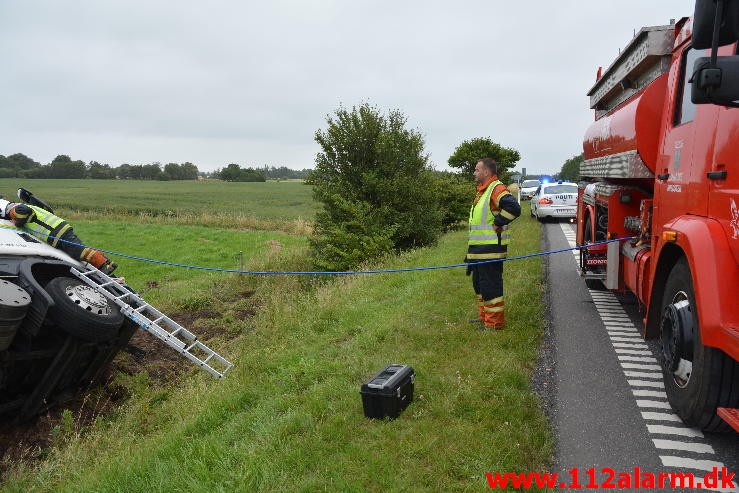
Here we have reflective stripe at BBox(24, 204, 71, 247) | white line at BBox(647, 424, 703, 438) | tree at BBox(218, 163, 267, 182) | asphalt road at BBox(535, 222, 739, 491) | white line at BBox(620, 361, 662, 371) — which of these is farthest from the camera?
tree at BBox(218, 163, 267, 182)

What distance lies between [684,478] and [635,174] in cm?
314

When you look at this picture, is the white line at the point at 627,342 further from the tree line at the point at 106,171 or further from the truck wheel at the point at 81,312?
the tree line at the point at 106,171

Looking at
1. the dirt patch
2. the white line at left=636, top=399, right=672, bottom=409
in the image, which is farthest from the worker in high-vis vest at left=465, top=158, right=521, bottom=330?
the dirt patch

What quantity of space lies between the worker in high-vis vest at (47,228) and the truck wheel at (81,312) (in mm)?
1060

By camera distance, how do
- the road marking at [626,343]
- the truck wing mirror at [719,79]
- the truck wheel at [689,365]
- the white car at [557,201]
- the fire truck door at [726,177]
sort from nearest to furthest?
the truck wing mirror at [719,79]
the fire truck door at [726,177]
the truck wheel at [689,365]
the road marking at [626,343]
the white car at [557,201]

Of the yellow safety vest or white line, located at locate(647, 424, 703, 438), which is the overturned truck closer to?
the yellow safety vest

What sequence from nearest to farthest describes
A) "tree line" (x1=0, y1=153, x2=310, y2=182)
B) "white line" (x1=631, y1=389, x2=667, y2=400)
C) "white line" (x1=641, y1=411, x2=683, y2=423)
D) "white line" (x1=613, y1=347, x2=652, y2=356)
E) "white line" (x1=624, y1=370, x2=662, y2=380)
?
1. "white line" (x1=641, y1=411, x2=683, y2=423)
2. "white line" (x1=631, y1=389, x2=667, y2=400)
3. "white line" (x1=624, y1=370, x2=662, y2=380)
4. "white line" (x1=613, y1=347, x2=652, y2=356)
5. "tree line" (x1=0, y1=153, x2=310, y2=182)

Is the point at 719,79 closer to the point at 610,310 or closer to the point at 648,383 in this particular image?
the point at 648,383

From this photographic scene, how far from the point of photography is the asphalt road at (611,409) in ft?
A: 11.1

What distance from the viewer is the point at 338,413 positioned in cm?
418

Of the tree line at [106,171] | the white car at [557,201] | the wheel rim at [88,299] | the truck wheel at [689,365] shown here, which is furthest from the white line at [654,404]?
the tree line at [106,171]

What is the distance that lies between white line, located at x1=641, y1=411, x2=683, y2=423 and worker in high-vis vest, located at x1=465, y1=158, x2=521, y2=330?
2008 millimetres

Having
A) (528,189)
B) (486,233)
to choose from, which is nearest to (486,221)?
(486,233)

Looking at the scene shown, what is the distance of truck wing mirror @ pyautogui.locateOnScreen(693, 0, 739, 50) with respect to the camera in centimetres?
253
